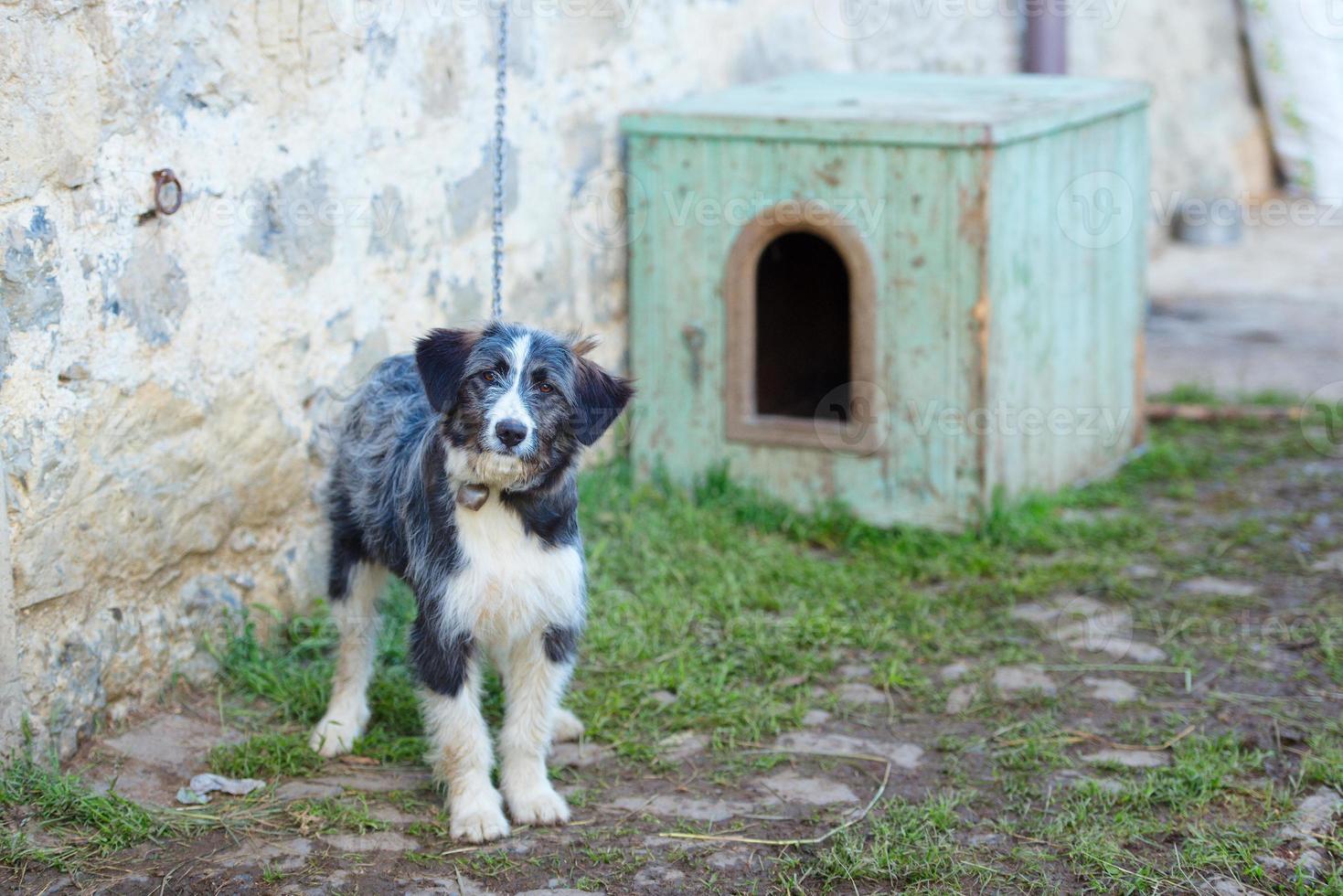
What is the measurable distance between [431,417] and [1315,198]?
10548 millimetres

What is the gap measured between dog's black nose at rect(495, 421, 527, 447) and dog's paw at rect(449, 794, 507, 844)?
3.12ft

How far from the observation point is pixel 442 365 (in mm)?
3570

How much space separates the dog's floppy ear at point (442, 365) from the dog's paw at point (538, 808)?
102cm

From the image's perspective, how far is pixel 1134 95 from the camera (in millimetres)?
6660

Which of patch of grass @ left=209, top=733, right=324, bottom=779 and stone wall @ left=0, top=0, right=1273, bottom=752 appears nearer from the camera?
stone wall @ left=0, top=0, right=1273, bottom=752

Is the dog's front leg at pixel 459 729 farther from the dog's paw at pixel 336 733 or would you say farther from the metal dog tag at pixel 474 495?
the dog's paw at pixel 336 733

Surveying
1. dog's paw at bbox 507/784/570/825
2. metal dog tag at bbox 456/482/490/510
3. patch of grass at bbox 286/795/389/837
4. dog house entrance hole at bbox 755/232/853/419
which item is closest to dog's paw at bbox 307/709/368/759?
patch of grass at bbox 286/795/389/837

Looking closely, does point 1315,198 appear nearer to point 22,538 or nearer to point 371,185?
point 371,185

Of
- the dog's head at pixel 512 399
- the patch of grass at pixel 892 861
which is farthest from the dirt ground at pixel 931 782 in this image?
the dog's head at pixel 512 399

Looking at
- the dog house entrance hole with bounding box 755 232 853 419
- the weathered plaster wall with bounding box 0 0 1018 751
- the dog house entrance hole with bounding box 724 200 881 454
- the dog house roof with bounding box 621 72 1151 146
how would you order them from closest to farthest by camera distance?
the weathered plaster wall with bounding box 0 0 1018 751
the dog house roof with bounding box 621 72 1151 146
the dog house entrance hole with bounding box 724 200 881 454
the dog house entrance hole with bounding box 755 232 853 419

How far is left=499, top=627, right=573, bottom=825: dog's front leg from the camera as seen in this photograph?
12.5ft

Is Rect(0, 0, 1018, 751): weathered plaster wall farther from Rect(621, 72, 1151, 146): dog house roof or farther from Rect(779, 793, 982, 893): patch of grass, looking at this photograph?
Rect(779, 793, 982, 893): patch of grass

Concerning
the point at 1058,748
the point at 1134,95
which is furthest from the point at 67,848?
the point at 1134,95

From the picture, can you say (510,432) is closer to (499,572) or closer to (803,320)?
(499,572)
